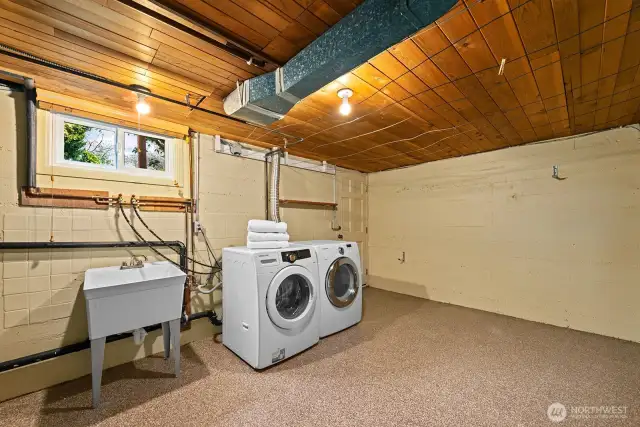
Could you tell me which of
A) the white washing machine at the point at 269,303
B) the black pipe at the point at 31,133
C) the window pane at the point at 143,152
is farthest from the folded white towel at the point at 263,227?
the black pipe at the point at 31,133

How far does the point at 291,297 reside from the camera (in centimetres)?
253

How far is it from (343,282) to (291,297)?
752 millimetres

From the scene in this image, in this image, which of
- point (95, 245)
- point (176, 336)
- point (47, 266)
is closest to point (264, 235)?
point (176, 336)

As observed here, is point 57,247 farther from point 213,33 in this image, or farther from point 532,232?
point 532,232

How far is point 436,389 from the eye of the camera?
1852 millimetres

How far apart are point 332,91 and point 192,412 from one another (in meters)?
2.35

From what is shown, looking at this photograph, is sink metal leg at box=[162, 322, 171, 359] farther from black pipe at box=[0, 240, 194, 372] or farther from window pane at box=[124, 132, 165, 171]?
window pane at box=[124, 132, 165, 171]

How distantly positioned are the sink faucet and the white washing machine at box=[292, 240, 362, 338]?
1347mm

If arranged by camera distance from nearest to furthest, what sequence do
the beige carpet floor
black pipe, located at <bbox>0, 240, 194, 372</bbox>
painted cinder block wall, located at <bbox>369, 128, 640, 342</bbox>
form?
the beige carpet floor < black pipe, located at <bbox>0, 240, 194, 372</bbox> < painted cinder block wall, located at <bbox>369, 128, 640, 342</bbox>

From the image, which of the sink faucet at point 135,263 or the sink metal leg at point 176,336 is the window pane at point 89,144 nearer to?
the sink faucet at point 135,263

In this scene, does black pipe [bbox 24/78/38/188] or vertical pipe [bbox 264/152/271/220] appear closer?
black pipe [bbox 24/78/38/188]

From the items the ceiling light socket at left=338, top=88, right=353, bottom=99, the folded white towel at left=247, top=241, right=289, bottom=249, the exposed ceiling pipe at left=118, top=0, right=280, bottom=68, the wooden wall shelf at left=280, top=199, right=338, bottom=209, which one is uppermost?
the exposed ceiling pipe at left=118, top=0, right=280, bottom=68

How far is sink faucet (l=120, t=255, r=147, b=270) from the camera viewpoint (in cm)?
212

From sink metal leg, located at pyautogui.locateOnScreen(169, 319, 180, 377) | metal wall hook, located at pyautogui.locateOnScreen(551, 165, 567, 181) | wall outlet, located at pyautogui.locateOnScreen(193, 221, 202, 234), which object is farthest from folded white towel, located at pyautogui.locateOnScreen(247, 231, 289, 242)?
metal wall hook, located at pyautogui.locateOnScreen(551, 165, 567, 181)
